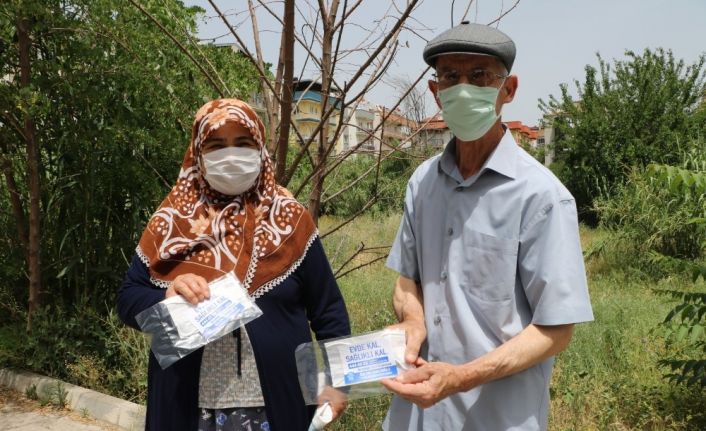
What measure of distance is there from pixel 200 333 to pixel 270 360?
331 millimetres

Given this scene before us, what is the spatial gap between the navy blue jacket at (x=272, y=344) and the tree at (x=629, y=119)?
46.3 feet

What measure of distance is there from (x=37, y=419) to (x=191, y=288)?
10.2 ft

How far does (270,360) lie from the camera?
1.98 meters

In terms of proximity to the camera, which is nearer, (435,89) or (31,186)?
(435,89)

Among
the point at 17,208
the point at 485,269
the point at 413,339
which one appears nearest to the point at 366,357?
the point at 413,339

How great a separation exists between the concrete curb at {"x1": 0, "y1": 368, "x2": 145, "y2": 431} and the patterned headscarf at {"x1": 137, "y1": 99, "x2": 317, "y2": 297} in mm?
2240

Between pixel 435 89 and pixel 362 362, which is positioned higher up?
pixel 435 89

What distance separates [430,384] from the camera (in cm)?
137

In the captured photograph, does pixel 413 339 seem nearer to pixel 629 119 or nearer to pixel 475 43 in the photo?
pixel 475 43

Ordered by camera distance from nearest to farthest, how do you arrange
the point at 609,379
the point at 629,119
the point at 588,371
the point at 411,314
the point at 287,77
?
the point at 411,314 < the point at 287,77 < the point at 609,379 < the point at 588,371 < the point at 629,119

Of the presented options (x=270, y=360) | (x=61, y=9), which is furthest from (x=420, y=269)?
(x=61, y=9)

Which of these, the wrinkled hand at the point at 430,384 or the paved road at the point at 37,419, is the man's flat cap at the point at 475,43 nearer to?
the wrinkled hand at the point at 430,384

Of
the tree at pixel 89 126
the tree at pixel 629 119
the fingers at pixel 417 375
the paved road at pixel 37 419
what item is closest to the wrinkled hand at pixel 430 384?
the fingers at pixel 417 375

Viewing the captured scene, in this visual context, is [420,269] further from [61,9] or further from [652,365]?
[61,9]
